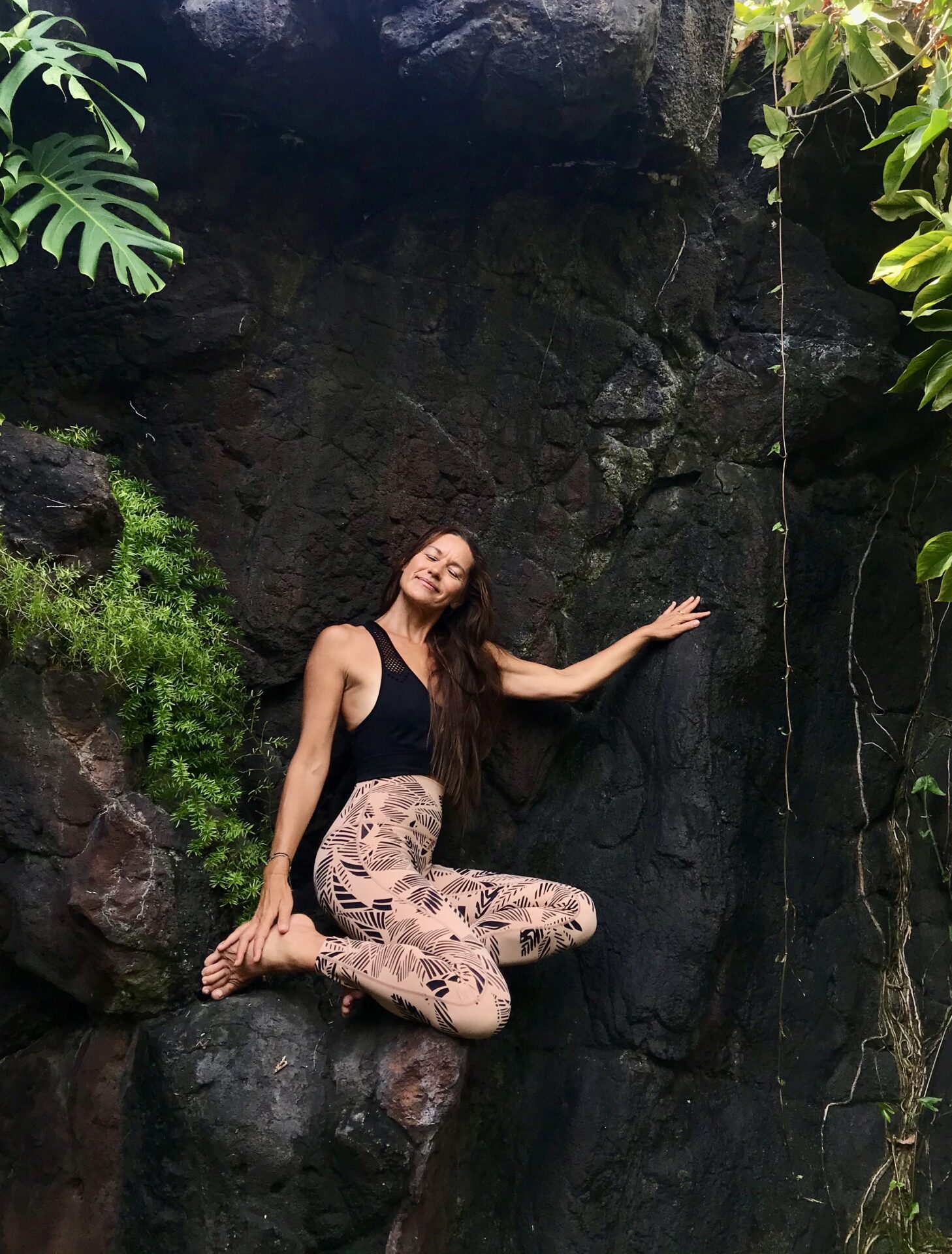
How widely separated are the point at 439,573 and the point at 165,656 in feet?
3.03

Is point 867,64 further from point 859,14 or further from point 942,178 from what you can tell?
point 942,178

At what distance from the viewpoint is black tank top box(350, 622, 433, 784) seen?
11.3 feet

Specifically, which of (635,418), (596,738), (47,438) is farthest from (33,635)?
(635,418)

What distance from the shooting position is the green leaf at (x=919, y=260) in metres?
2.80

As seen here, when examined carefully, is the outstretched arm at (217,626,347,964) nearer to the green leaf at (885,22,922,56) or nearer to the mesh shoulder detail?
the mesh shoulder detail

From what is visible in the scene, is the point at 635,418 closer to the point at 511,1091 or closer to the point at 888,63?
the point at 888,63

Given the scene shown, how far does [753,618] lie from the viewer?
3.75 meters

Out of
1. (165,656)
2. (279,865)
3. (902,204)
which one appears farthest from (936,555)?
(165,656)

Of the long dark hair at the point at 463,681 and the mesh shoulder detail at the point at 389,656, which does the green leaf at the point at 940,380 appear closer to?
the long dark hair at the point at 463,681

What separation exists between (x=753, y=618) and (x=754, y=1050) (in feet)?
4.74

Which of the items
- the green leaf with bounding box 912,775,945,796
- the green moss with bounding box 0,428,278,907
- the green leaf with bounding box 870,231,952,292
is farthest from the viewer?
the green leaf with bounding box 912,775,945,796

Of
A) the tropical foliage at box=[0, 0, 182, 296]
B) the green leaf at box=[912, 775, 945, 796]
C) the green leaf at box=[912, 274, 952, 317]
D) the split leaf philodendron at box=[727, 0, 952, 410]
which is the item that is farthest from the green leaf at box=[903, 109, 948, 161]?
the green leaf at box=[912, 775, 945, 796]

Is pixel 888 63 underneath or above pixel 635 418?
above

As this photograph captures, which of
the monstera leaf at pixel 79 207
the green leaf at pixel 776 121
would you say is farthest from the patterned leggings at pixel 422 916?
the green leaf at pixel 776 121
